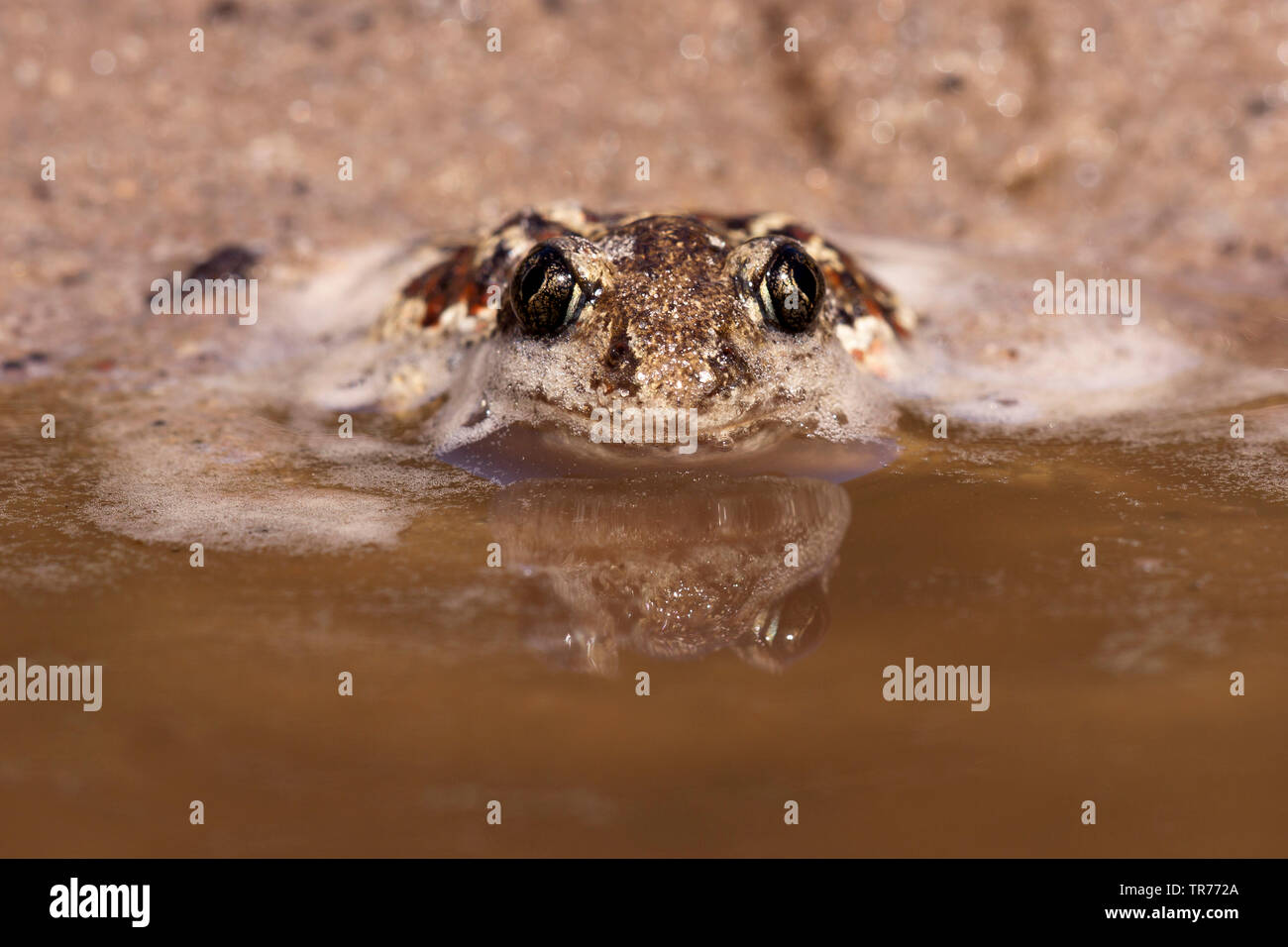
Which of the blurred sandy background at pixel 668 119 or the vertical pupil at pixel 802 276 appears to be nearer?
the vertical pupil at pixel 802 276

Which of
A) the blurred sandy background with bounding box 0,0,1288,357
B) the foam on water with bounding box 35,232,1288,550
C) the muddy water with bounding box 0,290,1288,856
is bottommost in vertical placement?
the muddy water with bounding box 0,290,1288,856

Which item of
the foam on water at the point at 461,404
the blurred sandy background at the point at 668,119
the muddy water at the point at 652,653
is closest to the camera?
the muddy water at the point at 652,653

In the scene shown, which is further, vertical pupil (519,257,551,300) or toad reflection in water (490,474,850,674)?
vertical pupil (519,257,551,300)

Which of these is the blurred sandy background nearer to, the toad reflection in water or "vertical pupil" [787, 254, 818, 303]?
"vertical pupil" [787, 254, 818, 303]

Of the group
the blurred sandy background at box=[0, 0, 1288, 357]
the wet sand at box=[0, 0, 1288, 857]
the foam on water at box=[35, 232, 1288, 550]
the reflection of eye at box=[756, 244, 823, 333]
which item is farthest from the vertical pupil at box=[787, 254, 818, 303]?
the blurred sandy background at box=[0, 0, 1288, 357]

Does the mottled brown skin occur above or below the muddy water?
above

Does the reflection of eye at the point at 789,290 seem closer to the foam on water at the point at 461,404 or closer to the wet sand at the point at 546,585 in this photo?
the foam on water at the point at 461,404

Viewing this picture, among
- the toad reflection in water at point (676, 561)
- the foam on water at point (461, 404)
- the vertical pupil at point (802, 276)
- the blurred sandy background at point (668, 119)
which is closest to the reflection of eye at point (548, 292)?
the foam on water at point (461, 404)
